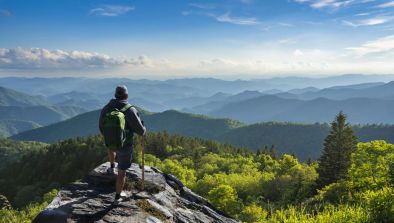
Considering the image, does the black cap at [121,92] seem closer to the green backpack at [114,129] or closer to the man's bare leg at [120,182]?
the green backpack at [114,129]

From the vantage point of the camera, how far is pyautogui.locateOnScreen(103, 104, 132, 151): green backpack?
42.7ft

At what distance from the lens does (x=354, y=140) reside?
52.8m

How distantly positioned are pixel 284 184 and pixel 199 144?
102m

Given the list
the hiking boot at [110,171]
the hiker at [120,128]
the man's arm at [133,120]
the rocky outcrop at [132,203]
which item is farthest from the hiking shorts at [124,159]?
the hiking boot at [110,171]

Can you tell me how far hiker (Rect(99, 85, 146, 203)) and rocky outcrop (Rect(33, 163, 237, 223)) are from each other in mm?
808

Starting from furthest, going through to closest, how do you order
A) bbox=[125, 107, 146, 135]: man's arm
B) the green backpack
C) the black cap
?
the black cap
bbox=[125, 107, 146, 135]: man's arm
the green backpack

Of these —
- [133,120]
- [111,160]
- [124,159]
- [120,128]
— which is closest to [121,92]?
[133,120]

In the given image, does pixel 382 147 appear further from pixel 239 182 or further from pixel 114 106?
pixel 239 182

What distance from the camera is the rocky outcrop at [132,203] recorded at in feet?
39.7

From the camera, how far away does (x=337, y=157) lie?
5109 cm

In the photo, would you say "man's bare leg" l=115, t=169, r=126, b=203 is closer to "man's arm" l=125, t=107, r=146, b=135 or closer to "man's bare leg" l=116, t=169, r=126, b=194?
"man's bare leg" l=116, t=169, r=126, b=194

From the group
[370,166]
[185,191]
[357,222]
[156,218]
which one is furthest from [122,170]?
[370,166]

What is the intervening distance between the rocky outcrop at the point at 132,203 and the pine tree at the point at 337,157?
3915cm

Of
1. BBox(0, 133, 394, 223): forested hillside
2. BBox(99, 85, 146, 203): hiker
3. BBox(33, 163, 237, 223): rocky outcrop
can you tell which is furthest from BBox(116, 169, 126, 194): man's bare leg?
BBox(0, 133, 394, 223): forested hillside
